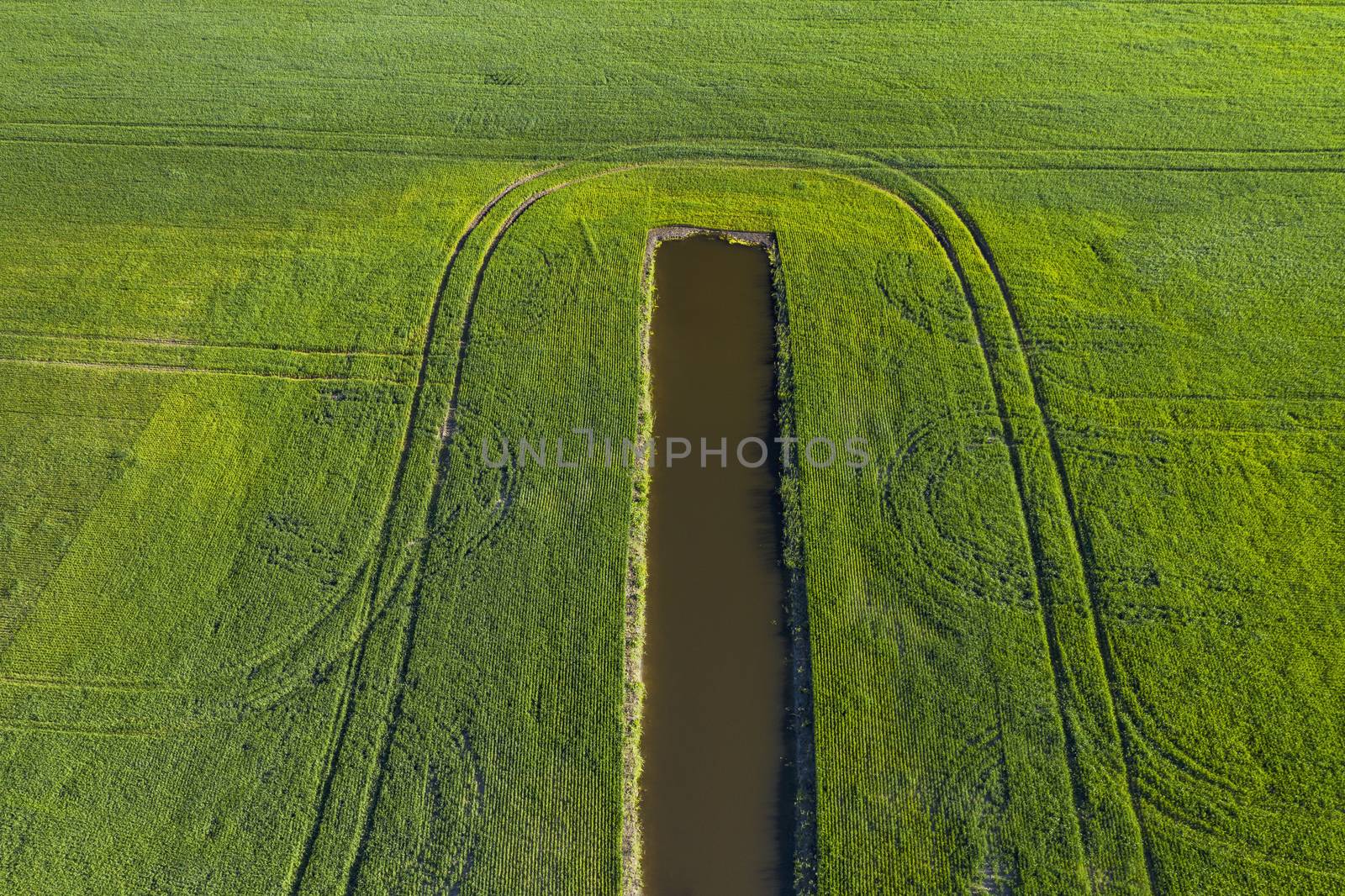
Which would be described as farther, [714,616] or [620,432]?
[620,432]

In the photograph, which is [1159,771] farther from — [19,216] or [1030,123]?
[19,216]

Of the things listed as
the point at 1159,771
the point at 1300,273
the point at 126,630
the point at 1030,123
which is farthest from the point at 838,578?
the point at 1030,123

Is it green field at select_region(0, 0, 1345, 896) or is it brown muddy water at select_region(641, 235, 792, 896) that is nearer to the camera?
brown muddy water at select_region(641, 235, 792, 896)

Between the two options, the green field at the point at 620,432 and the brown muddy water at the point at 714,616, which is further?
the green field at the point at 620,432

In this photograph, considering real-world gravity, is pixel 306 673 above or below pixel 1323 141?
below
